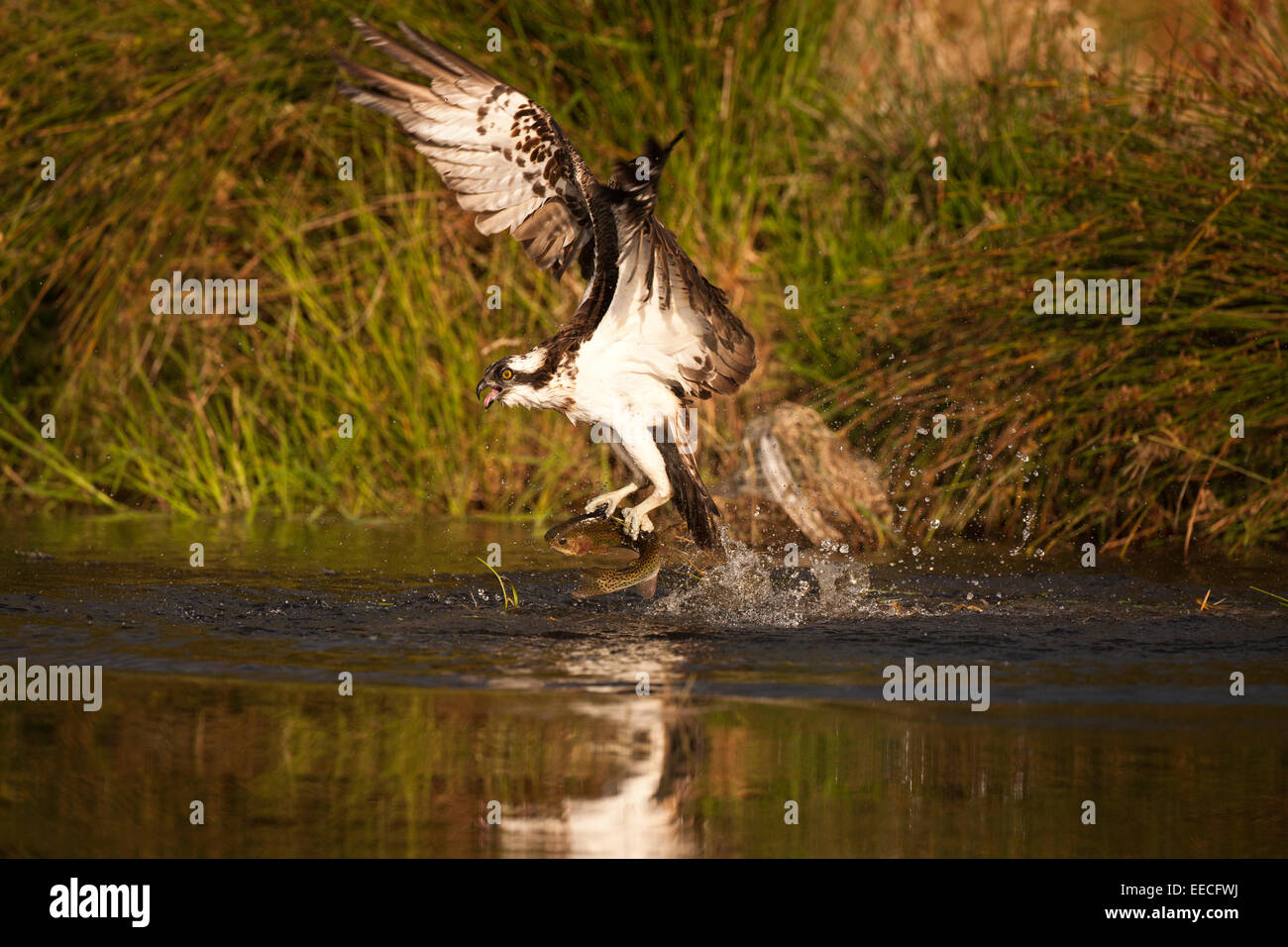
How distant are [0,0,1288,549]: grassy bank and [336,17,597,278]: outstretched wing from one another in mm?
1687

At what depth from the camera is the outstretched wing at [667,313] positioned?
612 centimetres

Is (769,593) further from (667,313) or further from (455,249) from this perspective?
(455,249)

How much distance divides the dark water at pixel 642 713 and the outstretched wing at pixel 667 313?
880 mm

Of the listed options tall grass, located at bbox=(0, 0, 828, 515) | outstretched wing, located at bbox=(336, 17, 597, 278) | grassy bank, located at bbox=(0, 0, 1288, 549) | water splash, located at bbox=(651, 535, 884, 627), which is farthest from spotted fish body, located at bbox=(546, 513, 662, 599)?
tall grass, located at bbox=(0, 0, 828, 515)

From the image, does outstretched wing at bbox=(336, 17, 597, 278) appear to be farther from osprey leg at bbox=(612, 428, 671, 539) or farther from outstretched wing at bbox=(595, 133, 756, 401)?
osprey leg at bbox=(612, 428, 671, 539)

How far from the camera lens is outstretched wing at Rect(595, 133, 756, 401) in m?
6.12

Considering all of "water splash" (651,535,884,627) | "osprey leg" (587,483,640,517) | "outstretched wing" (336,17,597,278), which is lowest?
"water splash" (651,535,884,627)

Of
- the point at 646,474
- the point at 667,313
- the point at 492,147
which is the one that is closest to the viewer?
the point at 667,313

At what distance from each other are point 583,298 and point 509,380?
1.57 feet

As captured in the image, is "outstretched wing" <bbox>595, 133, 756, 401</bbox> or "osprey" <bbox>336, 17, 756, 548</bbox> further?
"osprey" <bbox>336, 17, 756, 548</bbox>

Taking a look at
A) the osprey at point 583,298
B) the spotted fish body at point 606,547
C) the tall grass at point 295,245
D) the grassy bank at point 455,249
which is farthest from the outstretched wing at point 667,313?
the tall grass at point 295,245

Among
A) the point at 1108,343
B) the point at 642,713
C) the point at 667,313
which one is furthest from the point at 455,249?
the point at 642,713

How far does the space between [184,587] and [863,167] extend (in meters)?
4.78

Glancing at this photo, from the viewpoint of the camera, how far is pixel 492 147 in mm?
7078
